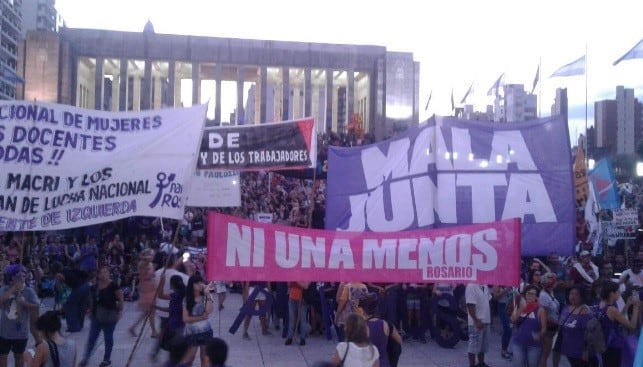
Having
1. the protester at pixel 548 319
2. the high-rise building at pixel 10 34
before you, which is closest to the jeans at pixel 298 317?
the protester at pixel 548 319

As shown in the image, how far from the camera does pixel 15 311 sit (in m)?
8.62

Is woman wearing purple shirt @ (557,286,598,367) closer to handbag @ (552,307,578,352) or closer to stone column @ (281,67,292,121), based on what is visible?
handbag @ (552,307,578,352)

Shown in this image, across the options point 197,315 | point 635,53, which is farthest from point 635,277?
point 197,315

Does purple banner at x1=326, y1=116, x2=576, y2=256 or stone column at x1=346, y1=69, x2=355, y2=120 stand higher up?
stone column at x1=346, y1=69, x2=355, y2=120

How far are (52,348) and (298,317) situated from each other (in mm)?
6708

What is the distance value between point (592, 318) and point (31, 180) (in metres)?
6.10

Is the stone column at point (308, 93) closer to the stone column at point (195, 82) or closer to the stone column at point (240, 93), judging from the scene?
the stone column at point (240, 93)

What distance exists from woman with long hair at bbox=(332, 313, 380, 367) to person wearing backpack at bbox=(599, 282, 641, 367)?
11.7 ft

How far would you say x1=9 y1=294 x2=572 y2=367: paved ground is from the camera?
37.2 feet

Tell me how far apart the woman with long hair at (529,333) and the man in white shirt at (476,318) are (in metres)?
1.15

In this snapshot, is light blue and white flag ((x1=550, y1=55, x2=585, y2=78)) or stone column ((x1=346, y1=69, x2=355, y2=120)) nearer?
light blue and white flag ((x1=550, y1=55, x2=585, y2=78))

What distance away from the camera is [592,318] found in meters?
8.81

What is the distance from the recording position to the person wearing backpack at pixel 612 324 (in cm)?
870

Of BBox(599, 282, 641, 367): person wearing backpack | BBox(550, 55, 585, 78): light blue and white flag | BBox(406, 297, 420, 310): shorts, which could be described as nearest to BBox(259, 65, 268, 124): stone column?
BBox(550, 55, 585, 78): light blue and white flag
